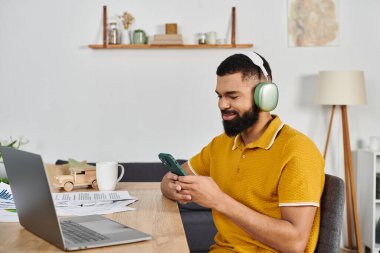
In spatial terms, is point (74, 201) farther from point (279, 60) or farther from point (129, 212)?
point (279, 60)

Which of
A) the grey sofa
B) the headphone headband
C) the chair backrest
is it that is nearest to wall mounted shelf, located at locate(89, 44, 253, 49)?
the grey sofa

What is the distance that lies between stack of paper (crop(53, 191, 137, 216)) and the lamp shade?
223cm

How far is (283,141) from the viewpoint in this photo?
1613mm

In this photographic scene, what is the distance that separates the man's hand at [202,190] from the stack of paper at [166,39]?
2443mm

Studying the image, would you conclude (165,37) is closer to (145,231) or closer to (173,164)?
(173,164)

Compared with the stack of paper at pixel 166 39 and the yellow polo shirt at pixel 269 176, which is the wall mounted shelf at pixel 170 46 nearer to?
the stack of paper at pixel 166 39

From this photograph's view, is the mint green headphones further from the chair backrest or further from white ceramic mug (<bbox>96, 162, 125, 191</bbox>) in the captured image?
white ceramic mug (<bbox>96, 162, 125, 191</bbox>)

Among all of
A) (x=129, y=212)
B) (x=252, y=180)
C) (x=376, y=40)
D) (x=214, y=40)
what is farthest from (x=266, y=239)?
(x=376, y=40)

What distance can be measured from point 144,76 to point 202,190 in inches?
102

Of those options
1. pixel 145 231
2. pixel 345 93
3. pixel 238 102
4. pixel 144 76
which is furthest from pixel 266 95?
pixel 144 76

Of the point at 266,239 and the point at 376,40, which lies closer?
the point at 266,239

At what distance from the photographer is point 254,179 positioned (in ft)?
5.38

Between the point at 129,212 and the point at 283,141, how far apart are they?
0.51 meters

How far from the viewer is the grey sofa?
322cm
